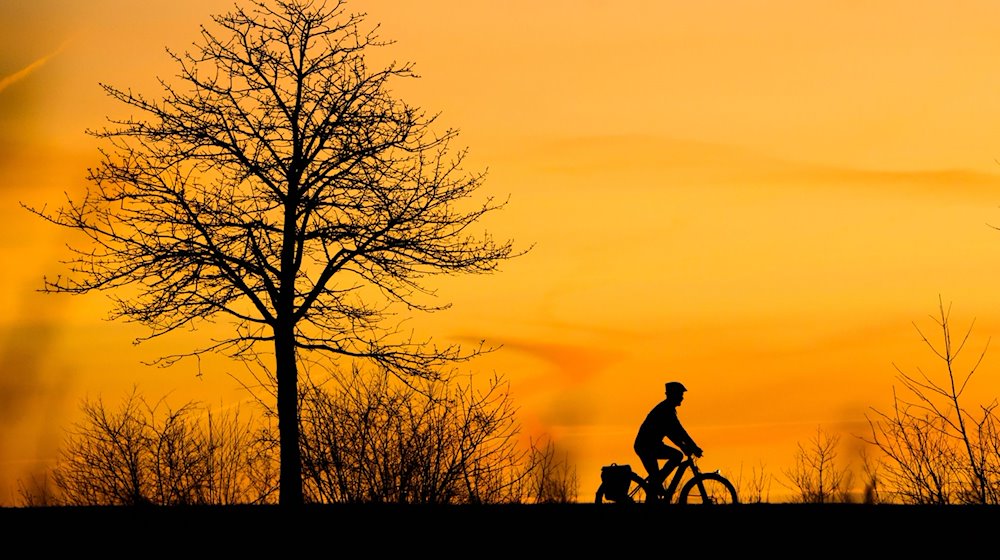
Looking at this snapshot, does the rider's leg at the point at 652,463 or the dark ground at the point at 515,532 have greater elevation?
the rider's leg at the point at 652,463

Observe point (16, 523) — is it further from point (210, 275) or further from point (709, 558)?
point (709, 558)

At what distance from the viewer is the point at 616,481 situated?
17016mm

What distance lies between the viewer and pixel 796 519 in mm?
15453

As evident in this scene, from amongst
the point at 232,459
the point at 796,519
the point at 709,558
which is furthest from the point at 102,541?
the point at 232,459

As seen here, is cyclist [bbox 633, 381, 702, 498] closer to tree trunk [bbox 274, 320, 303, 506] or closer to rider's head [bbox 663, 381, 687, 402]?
rider's head [bbox 663, 381, 687, 402]

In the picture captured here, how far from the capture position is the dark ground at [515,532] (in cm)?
1349

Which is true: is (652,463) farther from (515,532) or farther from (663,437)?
(515,532)

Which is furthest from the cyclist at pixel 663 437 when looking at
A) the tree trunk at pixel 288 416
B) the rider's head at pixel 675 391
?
the tree trunk at pixel 288 416

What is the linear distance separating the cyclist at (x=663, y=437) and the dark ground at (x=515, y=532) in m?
0.68

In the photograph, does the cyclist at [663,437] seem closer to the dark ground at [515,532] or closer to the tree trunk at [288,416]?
the dark ground at [515,532]

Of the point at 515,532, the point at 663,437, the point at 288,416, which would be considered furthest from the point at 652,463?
the point at 288,416

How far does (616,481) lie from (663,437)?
3.22 feet

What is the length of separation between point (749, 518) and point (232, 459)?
12.6 metres

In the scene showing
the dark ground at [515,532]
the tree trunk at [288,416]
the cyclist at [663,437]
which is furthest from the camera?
the tree trunk at [288,416]
